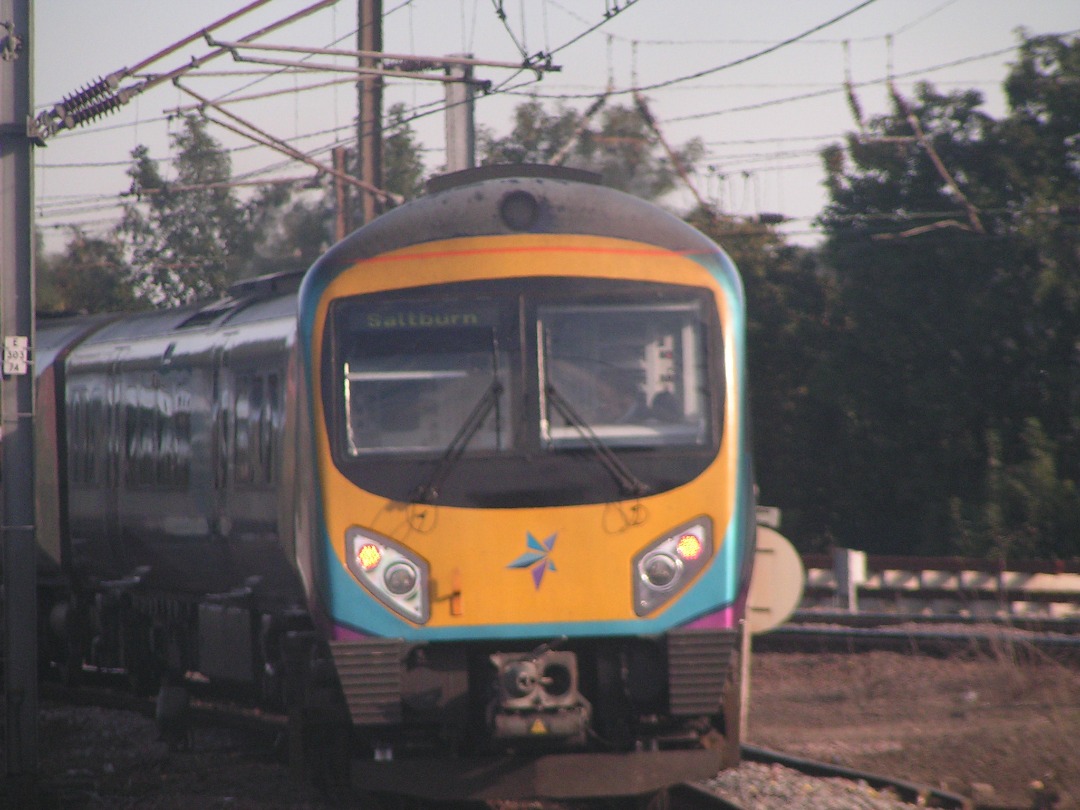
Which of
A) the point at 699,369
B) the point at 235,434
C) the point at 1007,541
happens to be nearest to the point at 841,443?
the point at 1007,541

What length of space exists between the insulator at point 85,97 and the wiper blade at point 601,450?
18.7ft

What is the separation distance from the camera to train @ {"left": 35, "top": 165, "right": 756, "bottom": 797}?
24.3 feet

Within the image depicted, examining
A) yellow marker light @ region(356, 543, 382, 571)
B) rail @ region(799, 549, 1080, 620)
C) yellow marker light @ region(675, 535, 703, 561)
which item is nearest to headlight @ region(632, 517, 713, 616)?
yellow marker light @ region(675, 535, 703, 561)

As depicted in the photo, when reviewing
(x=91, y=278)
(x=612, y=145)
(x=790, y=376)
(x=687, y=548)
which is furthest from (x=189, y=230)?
(x=687, y=548)

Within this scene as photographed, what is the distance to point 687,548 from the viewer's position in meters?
7.54

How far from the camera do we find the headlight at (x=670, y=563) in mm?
7480

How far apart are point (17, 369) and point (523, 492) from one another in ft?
13.0

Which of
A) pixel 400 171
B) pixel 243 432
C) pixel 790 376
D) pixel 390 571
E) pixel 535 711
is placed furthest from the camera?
pixel 400 171

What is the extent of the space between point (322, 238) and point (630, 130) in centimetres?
1883

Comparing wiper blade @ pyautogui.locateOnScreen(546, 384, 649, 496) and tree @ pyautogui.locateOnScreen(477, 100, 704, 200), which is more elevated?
tree @ pyautogui.locateOnScreen(477, 100, 704, 200)

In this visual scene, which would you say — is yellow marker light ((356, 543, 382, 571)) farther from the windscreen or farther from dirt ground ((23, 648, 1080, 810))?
dirt ground ((23, 648, 1080, 810))

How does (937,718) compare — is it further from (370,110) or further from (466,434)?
(370,110)

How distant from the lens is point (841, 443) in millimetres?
29812

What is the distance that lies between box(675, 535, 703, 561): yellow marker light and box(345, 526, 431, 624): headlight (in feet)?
3.70
